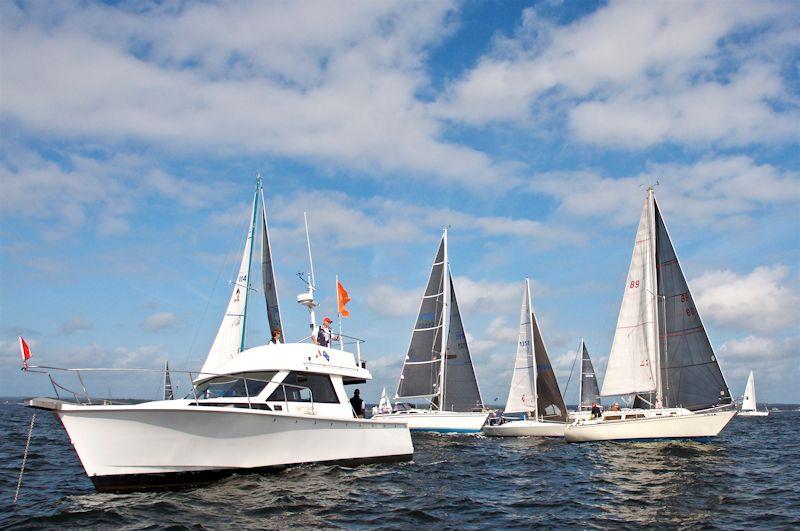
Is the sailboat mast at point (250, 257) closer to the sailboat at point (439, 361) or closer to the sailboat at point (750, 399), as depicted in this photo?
the sailboat at point (439, 361)

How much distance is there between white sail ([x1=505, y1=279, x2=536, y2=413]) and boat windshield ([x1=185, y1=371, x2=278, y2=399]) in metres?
23.6

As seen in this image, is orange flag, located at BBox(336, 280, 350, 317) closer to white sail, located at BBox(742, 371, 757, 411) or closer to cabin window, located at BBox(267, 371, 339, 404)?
cabin window, located at BBox(267, 371, 339, 404)

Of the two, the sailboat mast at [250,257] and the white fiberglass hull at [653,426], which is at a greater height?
the sailboat mast at [250,257]

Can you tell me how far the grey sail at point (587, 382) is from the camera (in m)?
39.3

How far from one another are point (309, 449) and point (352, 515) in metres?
3.30

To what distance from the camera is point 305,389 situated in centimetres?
1520

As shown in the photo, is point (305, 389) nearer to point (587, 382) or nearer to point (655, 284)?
point (655, 284)

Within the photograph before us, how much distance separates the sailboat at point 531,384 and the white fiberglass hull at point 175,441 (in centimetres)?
2199

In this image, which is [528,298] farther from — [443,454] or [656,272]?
[443,454]

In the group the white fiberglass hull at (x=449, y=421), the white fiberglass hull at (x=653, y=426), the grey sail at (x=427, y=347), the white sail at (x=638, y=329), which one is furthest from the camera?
the grey sail at (x=427, y=347)

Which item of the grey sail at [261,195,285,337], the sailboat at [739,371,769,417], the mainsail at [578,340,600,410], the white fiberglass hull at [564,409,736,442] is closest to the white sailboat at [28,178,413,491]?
the grey sail at [261,195,285,337]

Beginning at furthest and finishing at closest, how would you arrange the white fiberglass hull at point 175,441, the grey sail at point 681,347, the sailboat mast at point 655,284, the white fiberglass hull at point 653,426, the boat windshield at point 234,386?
the sailboat mast at point 655,284 < the grey sail at point 681,347 < the white fiberglass hull at point 653,426 < the boat windshield at point 234,386 < the white fiberglass hull at point 175,441

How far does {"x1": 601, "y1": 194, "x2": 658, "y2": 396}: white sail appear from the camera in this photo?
27969mm

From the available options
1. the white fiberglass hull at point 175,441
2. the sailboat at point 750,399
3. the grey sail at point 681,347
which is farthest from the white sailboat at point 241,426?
the sailboat at point 750,399
